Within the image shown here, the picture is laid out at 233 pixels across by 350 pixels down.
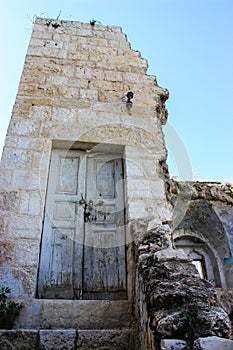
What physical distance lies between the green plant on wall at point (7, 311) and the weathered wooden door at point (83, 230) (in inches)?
14.1

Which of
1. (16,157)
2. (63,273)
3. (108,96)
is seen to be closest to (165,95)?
(108,96)

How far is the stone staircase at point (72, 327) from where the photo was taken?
227cm

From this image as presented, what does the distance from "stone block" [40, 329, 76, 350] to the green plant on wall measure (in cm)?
33

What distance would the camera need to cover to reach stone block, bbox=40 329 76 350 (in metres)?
2.27

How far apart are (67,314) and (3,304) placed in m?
0.54

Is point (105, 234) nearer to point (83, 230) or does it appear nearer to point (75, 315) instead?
point (83, 230)

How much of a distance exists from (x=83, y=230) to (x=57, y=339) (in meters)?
1.20

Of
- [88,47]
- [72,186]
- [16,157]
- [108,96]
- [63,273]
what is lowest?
[63,273]

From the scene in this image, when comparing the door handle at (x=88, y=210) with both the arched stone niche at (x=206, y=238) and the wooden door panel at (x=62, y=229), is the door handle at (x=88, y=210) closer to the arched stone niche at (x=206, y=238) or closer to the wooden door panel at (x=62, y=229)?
the wooden door panel at (x=62, y=229)

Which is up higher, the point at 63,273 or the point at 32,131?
the point at 32,131

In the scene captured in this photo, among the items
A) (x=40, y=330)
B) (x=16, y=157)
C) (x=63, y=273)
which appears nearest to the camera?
(x=40, y=330)

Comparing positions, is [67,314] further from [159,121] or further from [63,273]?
[159,121]

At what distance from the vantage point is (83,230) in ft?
10.9

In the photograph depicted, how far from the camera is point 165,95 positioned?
14.5 feet
